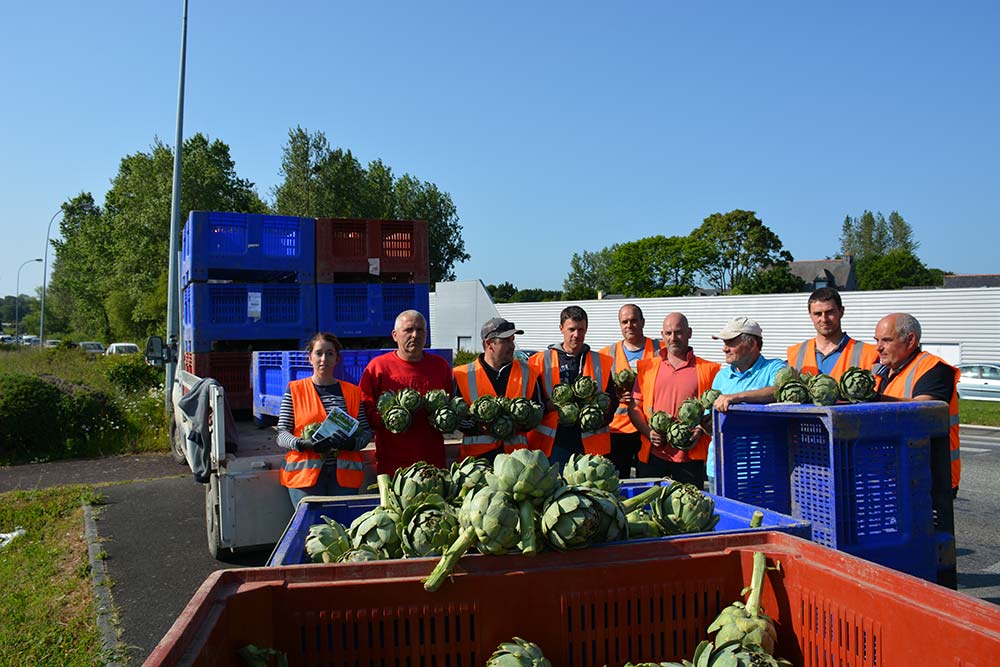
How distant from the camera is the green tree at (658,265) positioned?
7562cm

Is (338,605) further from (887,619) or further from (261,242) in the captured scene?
(261,242)

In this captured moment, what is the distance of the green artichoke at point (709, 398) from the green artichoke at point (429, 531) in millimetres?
3052

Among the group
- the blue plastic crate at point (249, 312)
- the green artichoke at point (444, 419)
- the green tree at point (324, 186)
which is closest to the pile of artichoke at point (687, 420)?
the green artichoke at point (444, 419)

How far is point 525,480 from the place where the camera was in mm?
2326

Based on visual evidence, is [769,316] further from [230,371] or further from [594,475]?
[594,475]

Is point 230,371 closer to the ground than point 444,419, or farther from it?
farther from it

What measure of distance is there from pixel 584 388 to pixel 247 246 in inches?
170

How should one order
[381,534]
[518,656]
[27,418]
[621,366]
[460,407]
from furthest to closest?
1. [27,418]
2. [621,366]
3. [460,407]
4. [381,534]
5. [518,656]

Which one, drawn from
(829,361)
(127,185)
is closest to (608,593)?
(829,361)

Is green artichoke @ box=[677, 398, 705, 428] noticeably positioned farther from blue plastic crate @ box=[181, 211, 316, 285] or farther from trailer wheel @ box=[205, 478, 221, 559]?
blue plastic crate @ box=[181, 211, 316, 285]

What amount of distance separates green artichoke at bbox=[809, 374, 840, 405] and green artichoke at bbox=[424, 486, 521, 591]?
219cm

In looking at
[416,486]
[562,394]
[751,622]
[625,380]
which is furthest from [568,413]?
[751,622]

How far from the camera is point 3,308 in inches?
6324

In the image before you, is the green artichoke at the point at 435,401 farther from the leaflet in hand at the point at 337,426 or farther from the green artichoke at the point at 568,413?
the green artichoke at the point at 568,413
